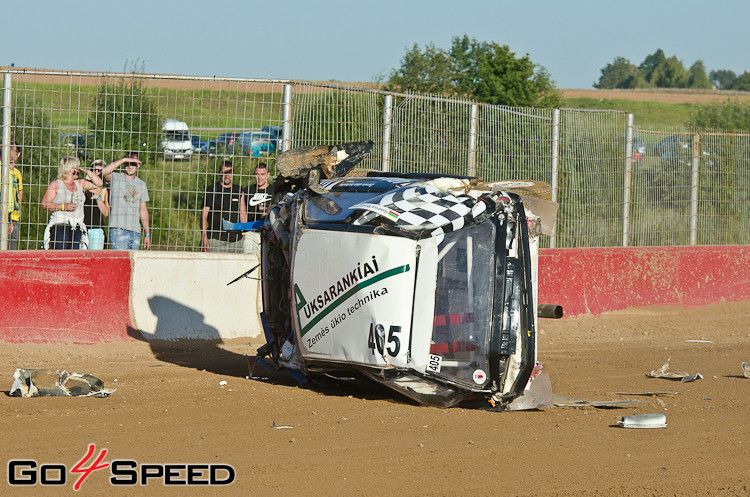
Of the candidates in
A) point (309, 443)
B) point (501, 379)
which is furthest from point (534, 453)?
point (309, 443)

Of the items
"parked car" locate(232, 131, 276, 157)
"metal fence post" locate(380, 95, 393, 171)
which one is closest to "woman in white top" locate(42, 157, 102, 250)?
"parked car" locate(232, 131, 276, 157)

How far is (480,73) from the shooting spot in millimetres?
26344

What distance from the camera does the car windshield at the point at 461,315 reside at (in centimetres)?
627

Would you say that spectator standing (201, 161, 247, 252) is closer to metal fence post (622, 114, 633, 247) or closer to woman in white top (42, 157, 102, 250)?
woman in white top (42, 157, 102, 250)

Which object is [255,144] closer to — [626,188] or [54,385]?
[54,385]

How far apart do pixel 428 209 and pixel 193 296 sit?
4.29m

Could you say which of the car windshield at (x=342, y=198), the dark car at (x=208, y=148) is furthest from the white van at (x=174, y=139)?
the car windshield at (x=342, y=198)

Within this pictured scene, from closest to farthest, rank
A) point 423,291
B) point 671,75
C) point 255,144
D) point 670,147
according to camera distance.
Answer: point 423,291 < point 255,144 < point 670,147 < point 671,75

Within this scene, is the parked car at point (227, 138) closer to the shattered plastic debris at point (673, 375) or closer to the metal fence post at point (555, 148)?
the metal fence post at point (555, 148)

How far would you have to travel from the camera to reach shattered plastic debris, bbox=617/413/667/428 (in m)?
6.20

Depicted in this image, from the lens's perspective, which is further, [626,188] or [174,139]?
[626,188]

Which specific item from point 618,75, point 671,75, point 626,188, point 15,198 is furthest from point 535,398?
point 618,75

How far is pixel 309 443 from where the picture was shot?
5.56 meters

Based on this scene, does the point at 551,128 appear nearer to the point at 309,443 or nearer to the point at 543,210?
the point at 543,210
